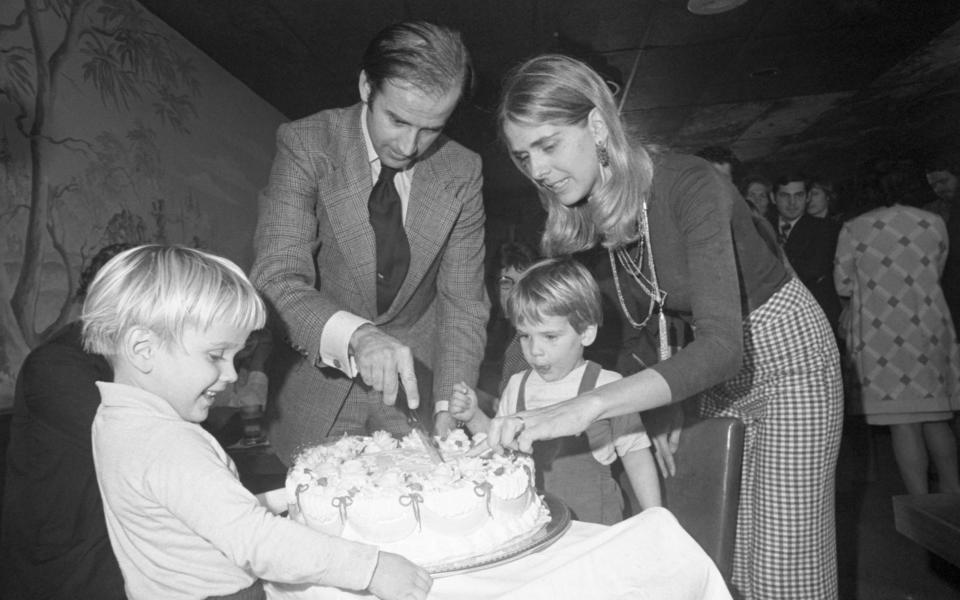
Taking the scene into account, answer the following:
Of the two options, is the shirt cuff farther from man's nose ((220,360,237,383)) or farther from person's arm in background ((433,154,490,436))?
person's arm in background ((433,154,490,436))

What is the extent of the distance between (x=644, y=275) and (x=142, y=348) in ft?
4.09

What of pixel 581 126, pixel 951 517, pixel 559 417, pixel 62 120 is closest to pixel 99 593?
pixel 559 417

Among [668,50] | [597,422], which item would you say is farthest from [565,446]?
[668,50]

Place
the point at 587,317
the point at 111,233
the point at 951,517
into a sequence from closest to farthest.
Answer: the point at 951,517
the point at 587,317
the point at 111,233

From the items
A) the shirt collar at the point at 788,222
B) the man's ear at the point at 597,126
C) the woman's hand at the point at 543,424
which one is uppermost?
the man's ear at the point at 597,126

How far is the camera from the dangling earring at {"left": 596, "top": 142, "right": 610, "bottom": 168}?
180 centimetres

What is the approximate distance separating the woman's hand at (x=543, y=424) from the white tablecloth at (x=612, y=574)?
21 cm

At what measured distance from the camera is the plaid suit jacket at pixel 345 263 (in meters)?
1.78

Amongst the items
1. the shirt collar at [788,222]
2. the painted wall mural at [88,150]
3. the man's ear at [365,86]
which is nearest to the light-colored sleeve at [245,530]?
the man's ear at [365,86]

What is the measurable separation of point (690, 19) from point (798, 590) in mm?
4424

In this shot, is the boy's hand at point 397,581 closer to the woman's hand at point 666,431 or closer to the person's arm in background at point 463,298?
the person's arm in background at point 463,298

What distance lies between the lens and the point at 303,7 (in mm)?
4473

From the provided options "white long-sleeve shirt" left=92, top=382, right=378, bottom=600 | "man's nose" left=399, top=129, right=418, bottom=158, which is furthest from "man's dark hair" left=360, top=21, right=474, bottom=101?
"white long-sleeve shirt" left=92, top=382, right=378, bottom=600

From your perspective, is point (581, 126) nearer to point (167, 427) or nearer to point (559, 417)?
point (559, 417)
